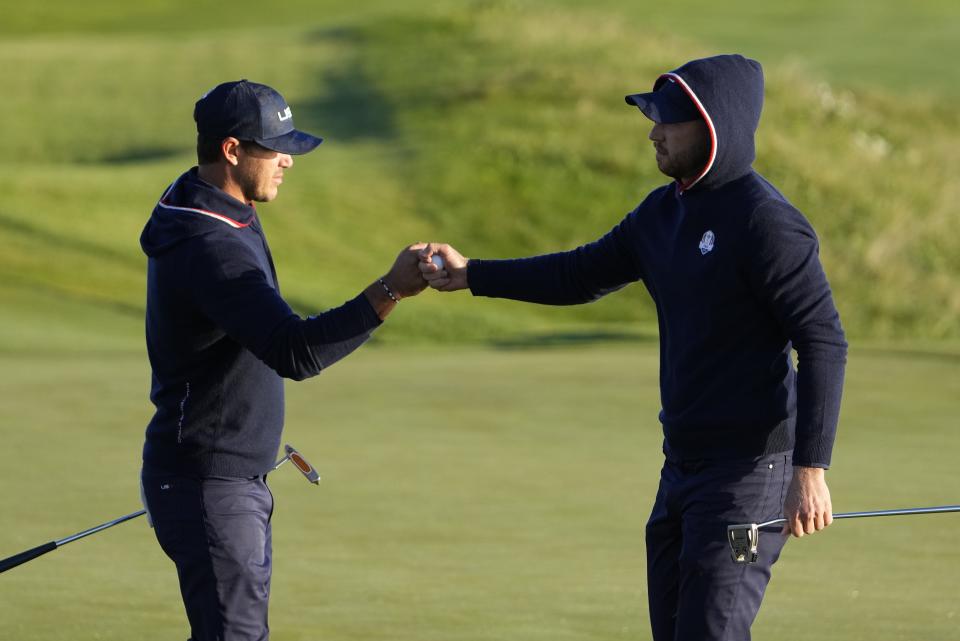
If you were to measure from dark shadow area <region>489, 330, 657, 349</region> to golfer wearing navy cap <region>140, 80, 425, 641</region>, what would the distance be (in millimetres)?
10122

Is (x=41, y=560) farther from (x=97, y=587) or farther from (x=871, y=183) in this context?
(x=871, y=183)

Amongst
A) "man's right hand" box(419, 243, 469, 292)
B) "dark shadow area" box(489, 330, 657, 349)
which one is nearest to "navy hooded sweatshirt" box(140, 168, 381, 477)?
"man's right hand" box(419, 243, 469, 292)

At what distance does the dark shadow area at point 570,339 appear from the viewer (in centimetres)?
1512

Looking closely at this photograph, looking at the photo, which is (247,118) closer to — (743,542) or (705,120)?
(705,120)

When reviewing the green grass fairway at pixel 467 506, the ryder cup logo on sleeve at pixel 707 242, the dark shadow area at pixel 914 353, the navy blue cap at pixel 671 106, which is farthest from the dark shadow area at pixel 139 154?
the ryder cup logo on sleeve at pixel 707 242

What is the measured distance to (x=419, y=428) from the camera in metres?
10.6

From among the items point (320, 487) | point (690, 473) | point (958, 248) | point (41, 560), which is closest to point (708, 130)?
point (690, 473)

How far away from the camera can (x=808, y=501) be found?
4.45m

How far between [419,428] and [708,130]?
6126 millimetres

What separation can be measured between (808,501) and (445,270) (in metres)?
1.48

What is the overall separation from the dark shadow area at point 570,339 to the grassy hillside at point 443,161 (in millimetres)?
478

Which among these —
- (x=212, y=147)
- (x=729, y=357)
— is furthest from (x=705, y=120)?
(x=212, y=147)

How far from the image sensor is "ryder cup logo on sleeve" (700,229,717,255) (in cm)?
457

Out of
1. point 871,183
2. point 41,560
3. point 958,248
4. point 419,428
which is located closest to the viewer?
point 41,560
